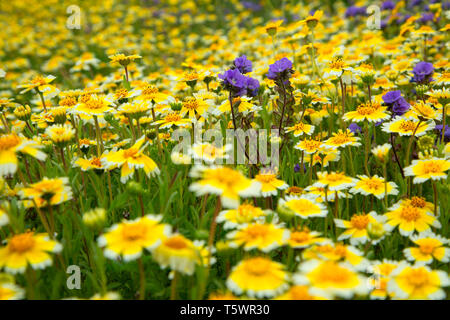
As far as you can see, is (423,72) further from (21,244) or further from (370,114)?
(21,244)

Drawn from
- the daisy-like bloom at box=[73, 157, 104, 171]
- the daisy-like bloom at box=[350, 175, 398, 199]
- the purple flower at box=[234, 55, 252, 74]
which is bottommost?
the daisy-like bloom at box=[350, 175, 398, 199]

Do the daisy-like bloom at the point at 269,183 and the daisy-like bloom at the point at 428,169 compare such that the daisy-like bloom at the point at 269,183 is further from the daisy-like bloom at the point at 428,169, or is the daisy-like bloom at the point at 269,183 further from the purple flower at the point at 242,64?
the purple flower at the point at 242,64

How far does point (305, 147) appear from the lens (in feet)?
6.70

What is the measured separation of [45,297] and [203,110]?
1.24 metres

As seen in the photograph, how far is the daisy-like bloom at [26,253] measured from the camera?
122 centimetres

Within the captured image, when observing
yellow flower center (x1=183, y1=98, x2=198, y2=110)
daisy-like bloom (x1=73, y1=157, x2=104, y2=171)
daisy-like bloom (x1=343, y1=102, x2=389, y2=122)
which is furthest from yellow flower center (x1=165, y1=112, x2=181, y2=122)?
daisy-like bloom (x1=343, y1=102, x2=389, y2=122)

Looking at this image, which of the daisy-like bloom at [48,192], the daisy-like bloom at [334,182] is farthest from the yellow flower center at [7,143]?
the daisy-like bloom at [334,182]

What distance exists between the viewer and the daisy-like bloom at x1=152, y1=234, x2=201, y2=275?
3.64 feet

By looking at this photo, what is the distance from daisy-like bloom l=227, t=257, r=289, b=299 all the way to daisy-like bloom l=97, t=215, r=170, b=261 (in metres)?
0.25

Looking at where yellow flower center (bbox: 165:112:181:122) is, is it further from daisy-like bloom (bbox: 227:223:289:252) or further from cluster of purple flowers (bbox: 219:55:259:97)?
daisy-like bloom (bbox: 227:223:289:252)

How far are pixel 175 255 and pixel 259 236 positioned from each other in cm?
31

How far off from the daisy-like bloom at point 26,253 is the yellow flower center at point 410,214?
51.9 inches

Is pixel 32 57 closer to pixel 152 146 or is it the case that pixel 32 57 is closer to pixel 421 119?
pixel 152 146

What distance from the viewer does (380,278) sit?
1.31 m
